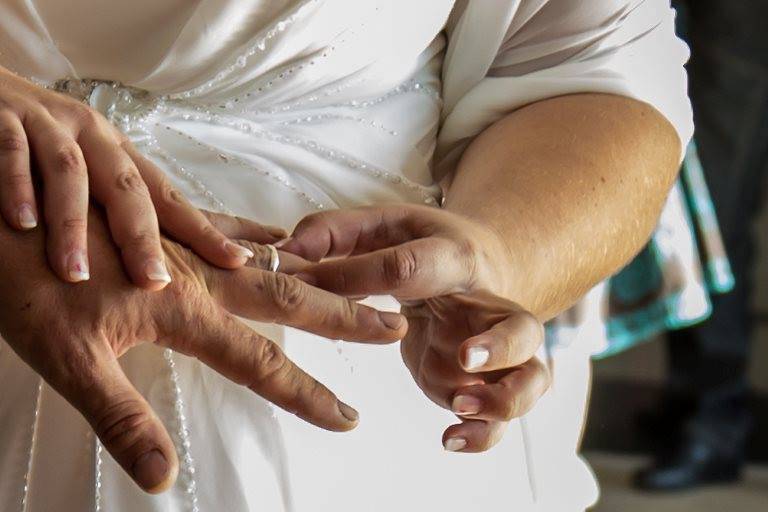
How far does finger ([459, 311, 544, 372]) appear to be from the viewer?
68cm

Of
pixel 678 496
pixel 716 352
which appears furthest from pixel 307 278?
pixel 716 352

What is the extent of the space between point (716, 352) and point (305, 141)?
246 cm

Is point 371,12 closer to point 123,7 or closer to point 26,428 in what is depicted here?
point 123,7

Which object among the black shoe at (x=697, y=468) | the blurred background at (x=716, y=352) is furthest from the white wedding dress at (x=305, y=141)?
the black shoe at (x=697, y=468)

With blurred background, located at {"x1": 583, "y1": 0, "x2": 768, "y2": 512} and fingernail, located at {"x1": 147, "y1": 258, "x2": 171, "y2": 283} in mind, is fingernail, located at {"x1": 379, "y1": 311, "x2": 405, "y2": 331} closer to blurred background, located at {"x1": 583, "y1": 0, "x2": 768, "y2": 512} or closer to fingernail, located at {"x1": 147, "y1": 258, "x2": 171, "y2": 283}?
fingernail, located at {"x1": 147, "y1": 258, "x2": 171, "y2": 283}

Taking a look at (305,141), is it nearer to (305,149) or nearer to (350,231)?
(305,149)

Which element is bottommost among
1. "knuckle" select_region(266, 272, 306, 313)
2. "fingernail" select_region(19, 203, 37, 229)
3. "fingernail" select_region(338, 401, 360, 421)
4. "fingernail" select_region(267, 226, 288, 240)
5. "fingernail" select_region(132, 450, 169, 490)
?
"fingernail" select_region(338, 401, 360, 421)

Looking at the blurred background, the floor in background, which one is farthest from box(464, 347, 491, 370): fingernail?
the floor in background

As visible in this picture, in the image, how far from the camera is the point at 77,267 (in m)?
0.61

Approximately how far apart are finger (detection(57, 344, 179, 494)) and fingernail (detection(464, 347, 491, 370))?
168 millimetres

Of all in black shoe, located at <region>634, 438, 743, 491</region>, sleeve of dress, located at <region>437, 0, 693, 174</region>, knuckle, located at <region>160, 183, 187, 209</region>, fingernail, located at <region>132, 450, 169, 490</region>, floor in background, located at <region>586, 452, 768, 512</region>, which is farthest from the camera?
black shoe, located at <region>634, 438, 743, 491</region>

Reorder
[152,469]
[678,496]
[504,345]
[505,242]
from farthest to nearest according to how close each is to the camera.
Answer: [678,496], [505,242], [504,345], [152,469]

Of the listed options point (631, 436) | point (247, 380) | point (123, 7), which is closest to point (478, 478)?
point (247, 380)

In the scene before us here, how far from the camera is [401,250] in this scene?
71 centimetres
